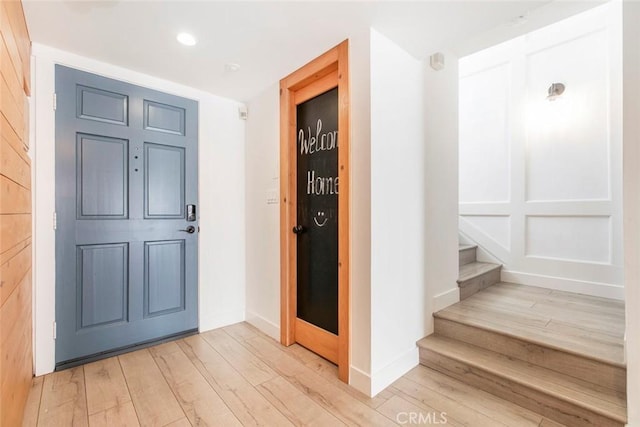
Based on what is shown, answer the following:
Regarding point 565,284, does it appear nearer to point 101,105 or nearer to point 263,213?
point 263,213

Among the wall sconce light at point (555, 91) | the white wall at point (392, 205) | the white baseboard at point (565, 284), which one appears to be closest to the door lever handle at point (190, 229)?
the white wall at point (392, 205)

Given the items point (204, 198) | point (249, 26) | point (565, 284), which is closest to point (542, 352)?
point (565, 284)

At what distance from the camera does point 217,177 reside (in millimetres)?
2754

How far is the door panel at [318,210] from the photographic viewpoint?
2.10 meters

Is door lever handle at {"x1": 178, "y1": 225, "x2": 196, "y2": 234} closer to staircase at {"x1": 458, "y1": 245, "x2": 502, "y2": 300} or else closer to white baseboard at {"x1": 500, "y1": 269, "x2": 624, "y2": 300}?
staircase at {"x1": 458, "y1": 245, "x2": 502, "y2": 300}

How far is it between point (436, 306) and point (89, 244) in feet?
8.71

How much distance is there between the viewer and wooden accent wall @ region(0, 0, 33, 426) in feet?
3.63

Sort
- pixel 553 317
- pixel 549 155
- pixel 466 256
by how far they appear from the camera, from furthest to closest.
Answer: pixel 466 256 → pixel 549 155 → pixel 553 317

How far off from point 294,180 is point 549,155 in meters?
2.53

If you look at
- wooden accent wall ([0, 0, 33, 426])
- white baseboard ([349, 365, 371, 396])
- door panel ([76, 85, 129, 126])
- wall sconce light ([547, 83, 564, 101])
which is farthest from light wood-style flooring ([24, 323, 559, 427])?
wall sconce light ([547, 83, 564, 101])

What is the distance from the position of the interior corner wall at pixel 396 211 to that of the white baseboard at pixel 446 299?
0.16 meters

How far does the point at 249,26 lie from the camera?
1738 mm

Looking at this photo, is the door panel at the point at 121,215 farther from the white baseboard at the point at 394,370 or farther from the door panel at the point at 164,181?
the white baseboard at the point at 394,370

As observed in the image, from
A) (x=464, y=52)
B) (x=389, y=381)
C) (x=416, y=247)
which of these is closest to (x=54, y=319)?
(x=389, y=381)
